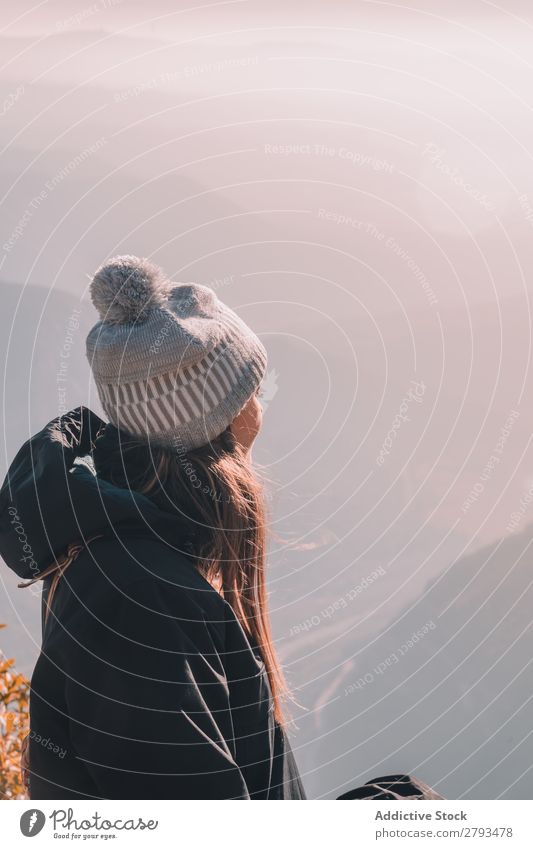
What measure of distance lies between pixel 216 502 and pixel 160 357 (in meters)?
0.19

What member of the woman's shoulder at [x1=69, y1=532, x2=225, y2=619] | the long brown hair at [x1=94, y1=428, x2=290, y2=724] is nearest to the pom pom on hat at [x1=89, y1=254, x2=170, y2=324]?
the long brown hair at [x1=94, y1=428, x2=290, y2=724]

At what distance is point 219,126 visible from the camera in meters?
1.97

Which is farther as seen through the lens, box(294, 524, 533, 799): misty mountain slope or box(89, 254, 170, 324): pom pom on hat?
box(294, 524, 533, 799): misty mountain slope

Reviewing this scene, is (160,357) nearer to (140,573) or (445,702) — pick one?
(140,573)

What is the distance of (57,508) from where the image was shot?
3.23ft

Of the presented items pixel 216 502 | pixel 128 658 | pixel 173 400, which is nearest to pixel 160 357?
pixel 173 400

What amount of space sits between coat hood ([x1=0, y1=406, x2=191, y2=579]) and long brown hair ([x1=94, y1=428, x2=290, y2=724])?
0.03m

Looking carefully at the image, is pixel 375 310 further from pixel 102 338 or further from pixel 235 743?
pixel 235 743

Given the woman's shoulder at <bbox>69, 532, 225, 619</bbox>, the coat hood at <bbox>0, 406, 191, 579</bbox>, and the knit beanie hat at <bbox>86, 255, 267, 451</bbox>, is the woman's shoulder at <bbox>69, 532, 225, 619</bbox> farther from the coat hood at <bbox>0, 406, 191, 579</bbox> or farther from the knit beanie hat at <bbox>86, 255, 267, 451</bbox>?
the knit beanie hat at <bbox>86, 255, 267, 451</bbox>

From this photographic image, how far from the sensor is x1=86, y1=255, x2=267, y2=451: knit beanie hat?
3.48 ft

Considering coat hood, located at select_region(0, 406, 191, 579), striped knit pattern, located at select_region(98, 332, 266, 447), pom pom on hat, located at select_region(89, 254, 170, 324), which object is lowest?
coat hood, located at select_region(0, 406, 191, 579)

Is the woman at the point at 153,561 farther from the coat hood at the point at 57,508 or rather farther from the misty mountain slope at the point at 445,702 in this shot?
the misty mountain slope at the point at 445,702

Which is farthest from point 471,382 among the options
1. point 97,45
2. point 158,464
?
point 158,464

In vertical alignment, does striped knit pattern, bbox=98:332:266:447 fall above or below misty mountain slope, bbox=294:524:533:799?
above
